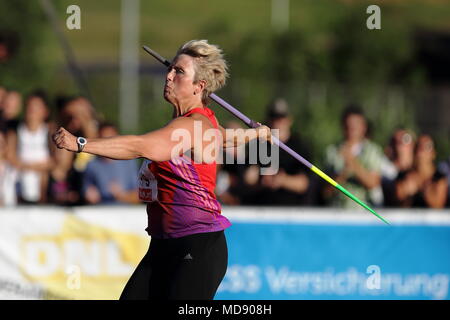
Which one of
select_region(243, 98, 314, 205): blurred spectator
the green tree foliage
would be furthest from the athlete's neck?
the green tree foliage

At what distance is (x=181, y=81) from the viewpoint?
6.06m

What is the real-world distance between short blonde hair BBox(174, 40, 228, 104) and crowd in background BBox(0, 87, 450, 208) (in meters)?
3.68

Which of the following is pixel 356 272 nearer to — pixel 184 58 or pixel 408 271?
pixel 408 271

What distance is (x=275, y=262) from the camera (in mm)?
8906

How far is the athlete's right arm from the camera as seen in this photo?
5.49 metres

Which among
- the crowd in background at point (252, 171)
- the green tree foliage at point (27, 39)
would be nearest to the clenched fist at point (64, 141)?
the crowd in background at point (252, 171)

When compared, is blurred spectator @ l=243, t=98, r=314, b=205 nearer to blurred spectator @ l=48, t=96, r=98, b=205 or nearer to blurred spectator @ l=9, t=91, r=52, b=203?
blurred spectator @ l=48, t=96, r=98, b=205

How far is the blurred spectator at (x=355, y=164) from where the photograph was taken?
9.81 m

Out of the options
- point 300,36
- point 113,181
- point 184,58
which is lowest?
point 113,181

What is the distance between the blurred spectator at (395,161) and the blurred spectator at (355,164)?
11 centimetres

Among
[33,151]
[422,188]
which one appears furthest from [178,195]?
[33,151]

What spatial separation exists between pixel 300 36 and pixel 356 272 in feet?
113

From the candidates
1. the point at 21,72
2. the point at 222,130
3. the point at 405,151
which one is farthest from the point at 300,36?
the point at 222,130

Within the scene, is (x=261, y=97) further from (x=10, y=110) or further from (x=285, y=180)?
(x=285, y=180)
